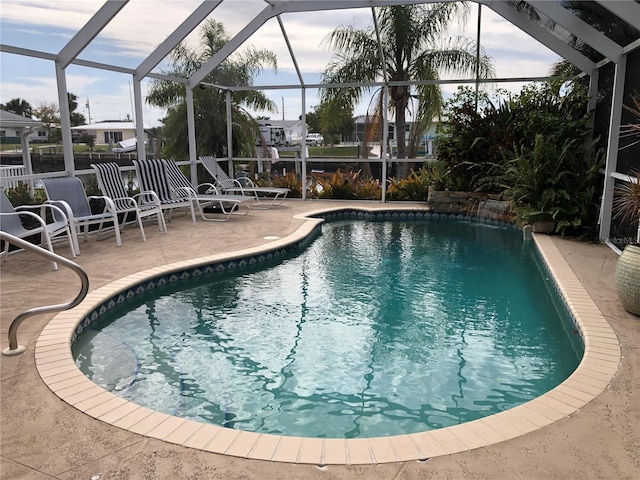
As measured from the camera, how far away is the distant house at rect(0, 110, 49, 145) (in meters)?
6.43

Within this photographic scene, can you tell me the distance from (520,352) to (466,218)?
20.9 ft

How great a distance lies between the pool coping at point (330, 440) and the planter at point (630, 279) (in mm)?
364

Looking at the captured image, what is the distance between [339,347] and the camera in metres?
3.89

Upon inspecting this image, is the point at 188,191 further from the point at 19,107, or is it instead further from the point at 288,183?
the point at 288,183

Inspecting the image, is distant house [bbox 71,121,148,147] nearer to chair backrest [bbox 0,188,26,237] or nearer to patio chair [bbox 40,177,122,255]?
patio chair [bbox 40,177,122,255]

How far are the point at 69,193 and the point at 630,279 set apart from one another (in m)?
5.93

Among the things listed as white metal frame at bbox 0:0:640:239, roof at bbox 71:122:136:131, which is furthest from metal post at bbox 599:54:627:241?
roof at bbox 71:122:136:131

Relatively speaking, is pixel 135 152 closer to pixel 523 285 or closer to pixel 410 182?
pixel 410 182

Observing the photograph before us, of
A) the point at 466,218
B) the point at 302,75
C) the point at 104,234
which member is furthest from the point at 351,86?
the point at 104,234

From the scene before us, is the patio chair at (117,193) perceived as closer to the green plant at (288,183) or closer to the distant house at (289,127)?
the green plant at (288,183)

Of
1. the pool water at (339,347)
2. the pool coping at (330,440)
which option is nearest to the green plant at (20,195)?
the pool water at (339,347)

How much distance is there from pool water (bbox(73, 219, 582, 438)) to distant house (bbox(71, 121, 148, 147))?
11.5 feet

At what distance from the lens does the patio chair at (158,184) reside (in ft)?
26.3

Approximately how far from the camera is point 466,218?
391 inches
